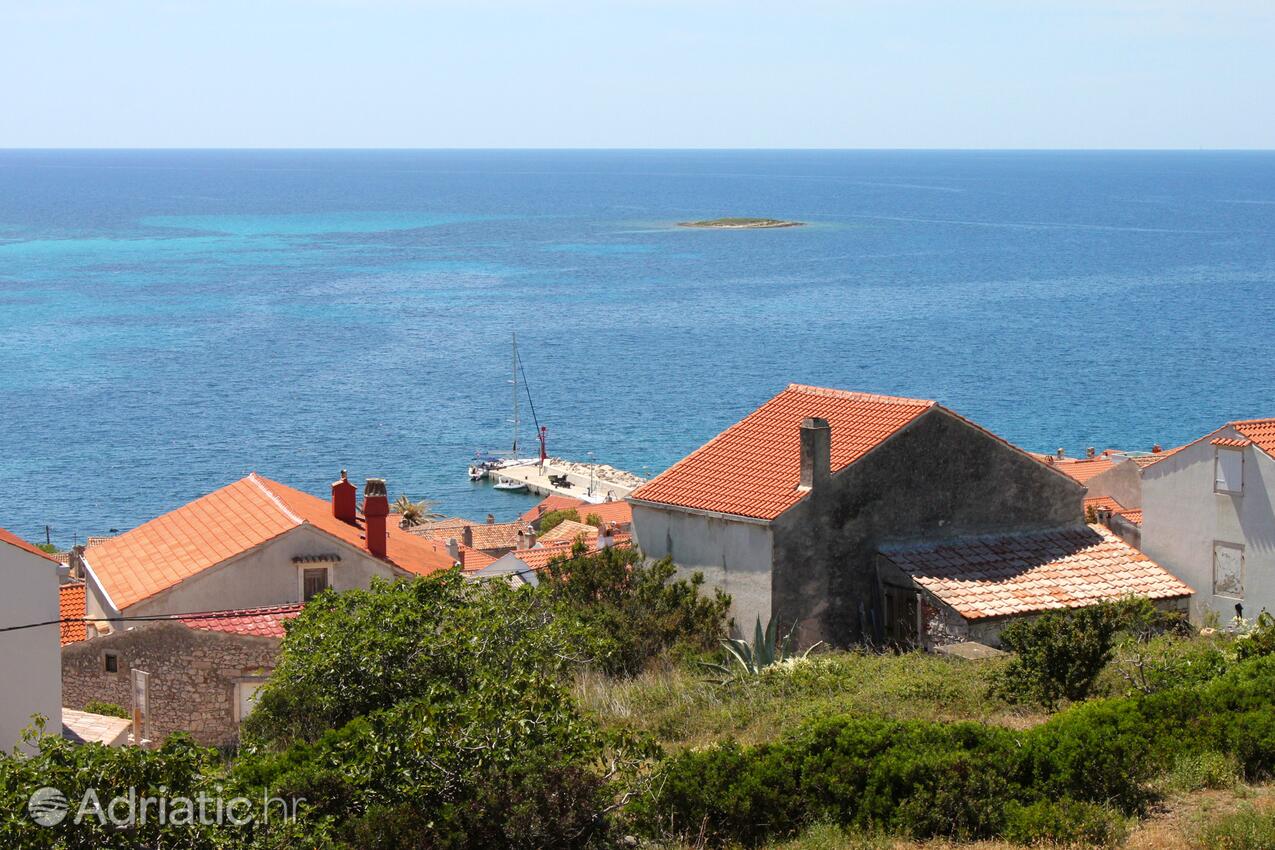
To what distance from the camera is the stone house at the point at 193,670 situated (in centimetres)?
2319

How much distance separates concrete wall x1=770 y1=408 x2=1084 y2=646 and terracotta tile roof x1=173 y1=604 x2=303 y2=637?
8.17 m

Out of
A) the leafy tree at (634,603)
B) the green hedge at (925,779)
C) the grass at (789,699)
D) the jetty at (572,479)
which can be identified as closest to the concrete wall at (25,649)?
the leafy tree at (634,603)

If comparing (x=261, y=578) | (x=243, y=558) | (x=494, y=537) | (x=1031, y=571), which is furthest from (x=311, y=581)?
(x=494, y=537)

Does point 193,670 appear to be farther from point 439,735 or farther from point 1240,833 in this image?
point 1240,833

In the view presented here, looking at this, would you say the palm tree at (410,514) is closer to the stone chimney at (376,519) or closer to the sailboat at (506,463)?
the sailboat at (506,463)

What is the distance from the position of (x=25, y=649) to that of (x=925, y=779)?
42.8 feet

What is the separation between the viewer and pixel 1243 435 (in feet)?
93.1

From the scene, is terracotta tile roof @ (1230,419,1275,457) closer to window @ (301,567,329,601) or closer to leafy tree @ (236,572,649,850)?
window @ (301,567,329,601)

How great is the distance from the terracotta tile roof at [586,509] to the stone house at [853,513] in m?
19.3

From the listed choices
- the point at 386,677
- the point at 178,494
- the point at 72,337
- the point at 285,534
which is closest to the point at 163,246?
the point at 72,337

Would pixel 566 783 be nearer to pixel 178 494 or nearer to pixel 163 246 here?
pixel 178 494

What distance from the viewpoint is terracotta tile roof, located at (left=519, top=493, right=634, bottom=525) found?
52.2 m

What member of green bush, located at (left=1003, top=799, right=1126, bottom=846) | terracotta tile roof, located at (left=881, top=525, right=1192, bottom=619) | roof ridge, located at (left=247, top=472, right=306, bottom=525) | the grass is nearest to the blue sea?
roof ridge, located at (left=247, top=472, right=306, bottom=525)

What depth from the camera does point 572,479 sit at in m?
73.1
